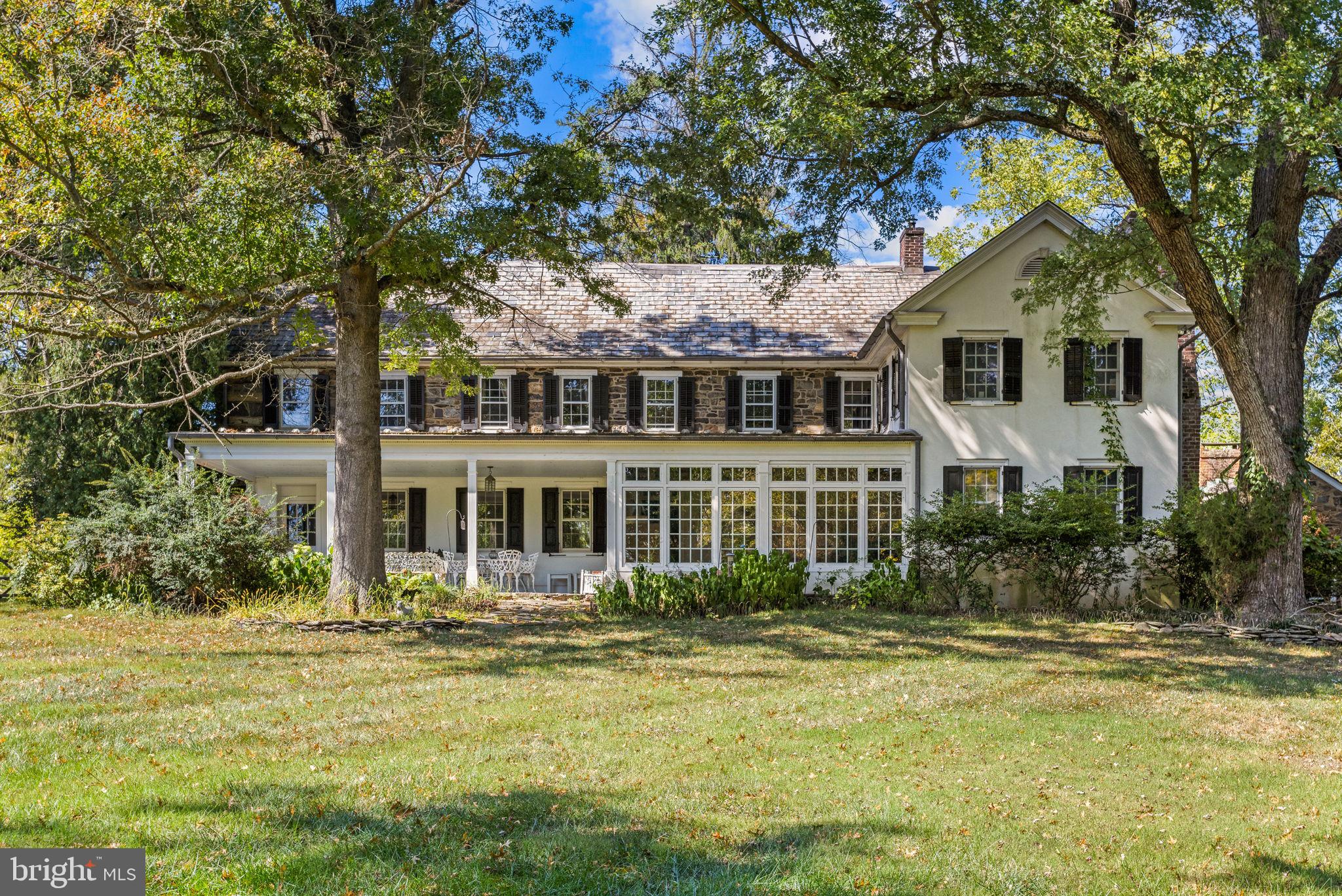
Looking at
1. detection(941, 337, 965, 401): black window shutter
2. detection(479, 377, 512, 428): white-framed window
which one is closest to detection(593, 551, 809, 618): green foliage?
detection(941, 337, 965, 401): black window shutter

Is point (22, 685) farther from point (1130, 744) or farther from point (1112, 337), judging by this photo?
point (1112, 337)

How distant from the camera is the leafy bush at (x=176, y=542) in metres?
13.9

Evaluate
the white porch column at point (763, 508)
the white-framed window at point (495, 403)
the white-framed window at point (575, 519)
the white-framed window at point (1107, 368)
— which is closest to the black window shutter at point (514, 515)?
the white-framed window at point (575, 519)

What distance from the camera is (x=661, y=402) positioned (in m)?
20.8

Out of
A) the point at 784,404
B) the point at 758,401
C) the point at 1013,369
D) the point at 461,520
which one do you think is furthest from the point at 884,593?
the point at 461,520

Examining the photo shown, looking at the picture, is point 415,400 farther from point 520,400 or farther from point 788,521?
point 788,521

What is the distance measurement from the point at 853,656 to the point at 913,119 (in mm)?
7463

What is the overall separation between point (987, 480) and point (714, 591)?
246 inches

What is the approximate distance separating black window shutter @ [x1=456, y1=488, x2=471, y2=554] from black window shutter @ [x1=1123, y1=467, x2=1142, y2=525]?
13.4 meters

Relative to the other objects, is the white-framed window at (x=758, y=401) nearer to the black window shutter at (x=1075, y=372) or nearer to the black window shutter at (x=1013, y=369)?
the black window shutter at (x=1013, y=369)

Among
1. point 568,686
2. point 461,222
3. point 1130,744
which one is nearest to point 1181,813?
point 1130,744

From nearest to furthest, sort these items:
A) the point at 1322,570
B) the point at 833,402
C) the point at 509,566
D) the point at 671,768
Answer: the point at 671,768, the point at 1322,570, the point at 509,566, the point at 833,402

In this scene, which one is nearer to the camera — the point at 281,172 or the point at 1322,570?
the point at 281,172

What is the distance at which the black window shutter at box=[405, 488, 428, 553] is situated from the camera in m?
21.4
